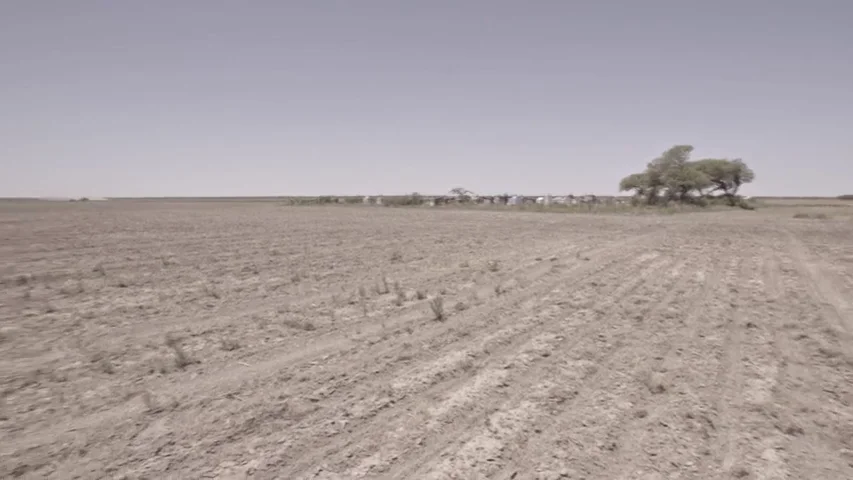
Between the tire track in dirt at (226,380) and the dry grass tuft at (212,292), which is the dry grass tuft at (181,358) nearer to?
the tire track in dirt at (226,380)

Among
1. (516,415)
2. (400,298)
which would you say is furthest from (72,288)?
(516,415)

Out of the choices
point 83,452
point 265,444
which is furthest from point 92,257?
point 265,444

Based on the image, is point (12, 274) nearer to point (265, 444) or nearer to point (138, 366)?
point (138, 366)

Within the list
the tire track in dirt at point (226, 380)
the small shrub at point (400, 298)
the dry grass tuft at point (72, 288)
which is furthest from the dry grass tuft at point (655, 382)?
the dry grass tuft at point (72, 288)

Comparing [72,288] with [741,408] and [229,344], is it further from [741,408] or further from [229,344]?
[741,408]

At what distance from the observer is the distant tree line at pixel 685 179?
55.2 m

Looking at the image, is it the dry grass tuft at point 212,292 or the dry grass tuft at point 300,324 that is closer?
the dry grass tuft at point 300,324

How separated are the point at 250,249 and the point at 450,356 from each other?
11849 millimetres

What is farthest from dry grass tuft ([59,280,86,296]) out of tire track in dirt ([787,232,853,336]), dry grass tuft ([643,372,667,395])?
tire track in dirt ([787,232,853,336])

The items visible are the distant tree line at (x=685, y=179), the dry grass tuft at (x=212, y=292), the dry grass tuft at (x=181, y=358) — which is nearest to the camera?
the dry grass tuft at (x=181, y=358)

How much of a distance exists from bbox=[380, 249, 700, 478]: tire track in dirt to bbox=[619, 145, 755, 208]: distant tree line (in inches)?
2360

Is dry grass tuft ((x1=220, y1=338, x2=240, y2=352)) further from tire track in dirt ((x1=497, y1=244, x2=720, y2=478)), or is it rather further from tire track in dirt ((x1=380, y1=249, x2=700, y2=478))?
tire track in dirt ((x1=497, y1=244, x2=720, y2=478))

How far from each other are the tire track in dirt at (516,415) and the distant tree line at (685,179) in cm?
5994

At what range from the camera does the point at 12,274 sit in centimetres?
934
